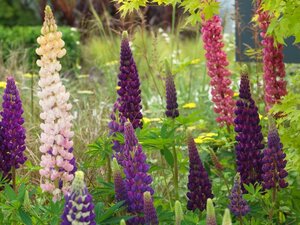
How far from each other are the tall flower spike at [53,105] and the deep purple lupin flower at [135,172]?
1.40 feet

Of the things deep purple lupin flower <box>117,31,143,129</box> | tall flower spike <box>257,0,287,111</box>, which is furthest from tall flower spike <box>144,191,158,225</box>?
tall flower spike <box>257,0,287,111</box>

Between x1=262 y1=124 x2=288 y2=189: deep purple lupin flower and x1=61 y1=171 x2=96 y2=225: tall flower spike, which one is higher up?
x1=61 y1=171 x2=96 y2=225: tall flower spike

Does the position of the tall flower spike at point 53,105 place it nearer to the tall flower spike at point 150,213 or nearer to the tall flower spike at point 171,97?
the tall flower spike at point 150,213

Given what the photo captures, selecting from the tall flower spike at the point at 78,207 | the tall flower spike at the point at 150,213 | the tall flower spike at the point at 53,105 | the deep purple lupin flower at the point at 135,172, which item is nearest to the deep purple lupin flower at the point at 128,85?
the tall flower spike at the point at 53,105

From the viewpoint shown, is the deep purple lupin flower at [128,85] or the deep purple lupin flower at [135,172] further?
the deep purple lupin flower at [128,85]

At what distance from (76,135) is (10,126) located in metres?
2.59

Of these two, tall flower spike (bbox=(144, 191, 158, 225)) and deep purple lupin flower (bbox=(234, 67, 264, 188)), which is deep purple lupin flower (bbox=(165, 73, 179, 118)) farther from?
tall flower spike (bbox=(144, 191, 158, 225))

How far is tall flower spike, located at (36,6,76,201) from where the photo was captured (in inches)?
134

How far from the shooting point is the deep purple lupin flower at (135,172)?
10.1 feet

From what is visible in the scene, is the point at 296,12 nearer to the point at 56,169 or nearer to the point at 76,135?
the point at 56,169

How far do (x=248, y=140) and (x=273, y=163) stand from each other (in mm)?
248

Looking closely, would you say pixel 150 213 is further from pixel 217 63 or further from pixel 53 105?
pixel 217 63

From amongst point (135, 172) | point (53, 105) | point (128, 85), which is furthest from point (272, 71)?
point (135, 172)

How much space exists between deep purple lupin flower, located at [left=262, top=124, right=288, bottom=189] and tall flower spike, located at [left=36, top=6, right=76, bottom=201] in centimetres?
92
